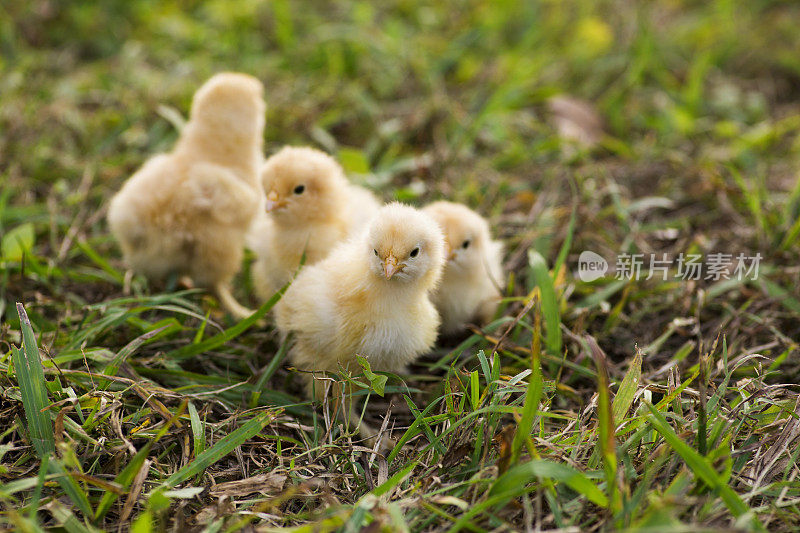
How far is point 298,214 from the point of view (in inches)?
112

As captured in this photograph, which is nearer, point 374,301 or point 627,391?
point 627,391

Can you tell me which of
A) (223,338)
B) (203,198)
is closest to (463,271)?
(223,338)

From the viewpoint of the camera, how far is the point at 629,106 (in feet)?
16.2

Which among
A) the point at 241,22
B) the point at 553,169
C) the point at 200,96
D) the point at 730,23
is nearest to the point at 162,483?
the point at 200,96

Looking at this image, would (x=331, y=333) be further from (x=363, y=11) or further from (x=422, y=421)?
(x=363, y=11)

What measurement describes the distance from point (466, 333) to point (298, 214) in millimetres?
971

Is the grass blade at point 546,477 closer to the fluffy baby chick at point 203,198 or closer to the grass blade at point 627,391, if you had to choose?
the grass blade at point 627,391

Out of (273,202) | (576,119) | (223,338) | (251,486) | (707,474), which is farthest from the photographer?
(576,119)

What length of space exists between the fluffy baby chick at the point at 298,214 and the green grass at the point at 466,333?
1.06 ft

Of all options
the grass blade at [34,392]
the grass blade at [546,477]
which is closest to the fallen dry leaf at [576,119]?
the grass blade at [546,477]

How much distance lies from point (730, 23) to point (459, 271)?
4.04 meters

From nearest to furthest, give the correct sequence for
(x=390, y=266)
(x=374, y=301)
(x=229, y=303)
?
(x=390, y=266), (x=374, y=301), (x=229, y=303)

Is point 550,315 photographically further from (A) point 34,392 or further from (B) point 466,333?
(A) point 34,392

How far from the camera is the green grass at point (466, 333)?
2008 millimetres
